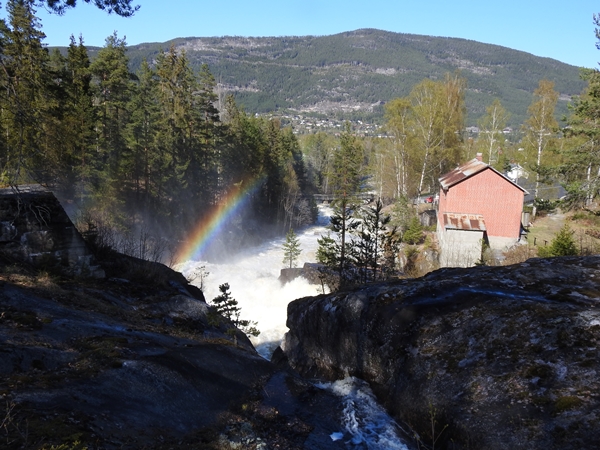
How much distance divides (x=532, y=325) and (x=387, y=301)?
9.42 feet

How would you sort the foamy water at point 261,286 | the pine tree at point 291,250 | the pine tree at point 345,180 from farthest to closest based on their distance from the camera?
the pine tree at point 291,250 < the pine tree at point 345,180 < the foamy water at point 261,286

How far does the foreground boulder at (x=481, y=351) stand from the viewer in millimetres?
4750

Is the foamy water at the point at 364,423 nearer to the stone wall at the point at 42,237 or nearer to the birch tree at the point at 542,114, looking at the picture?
the stone wall at the point at 42,237

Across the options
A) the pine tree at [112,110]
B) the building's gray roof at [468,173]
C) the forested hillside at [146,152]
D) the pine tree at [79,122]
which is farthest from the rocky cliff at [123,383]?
the building's gray roof at [468,173]

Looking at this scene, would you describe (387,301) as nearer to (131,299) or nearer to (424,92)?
(131,299)

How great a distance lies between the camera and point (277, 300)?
98.4ft

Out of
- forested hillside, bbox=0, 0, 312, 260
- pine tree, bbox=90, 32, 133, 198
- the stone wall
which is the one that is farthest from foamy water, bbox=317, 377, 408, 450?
pine tree, bbox=90, 32, 133, 198

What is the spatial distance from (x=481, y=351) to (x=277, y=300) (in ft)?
80.4

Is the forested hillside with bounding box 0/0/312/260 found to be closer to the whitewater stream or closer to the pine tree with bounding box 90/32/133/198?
the pine tree with bounding box 90/32/133/198

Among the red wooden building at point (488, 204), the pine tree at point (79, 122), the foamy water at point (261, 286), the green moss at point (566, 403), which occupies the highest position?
the pine tree at point (79, 122)

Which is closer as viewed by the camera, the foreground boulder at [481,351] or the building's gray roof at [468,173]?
the foreground boulder at [481,351]

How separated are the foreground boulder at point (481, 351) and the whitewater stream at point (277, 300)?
357 mm

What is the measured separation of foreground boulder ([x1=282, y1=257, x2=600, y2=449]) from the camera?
4.75 metres

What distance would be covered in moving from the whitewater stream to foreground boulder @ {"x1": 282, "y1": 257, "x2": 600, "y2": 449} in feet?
1.17
